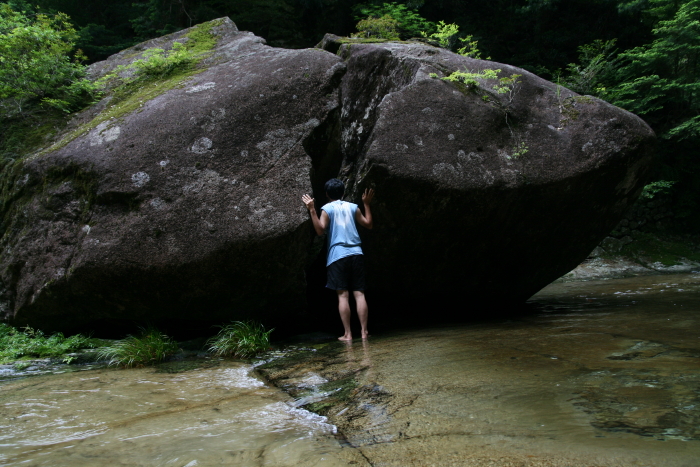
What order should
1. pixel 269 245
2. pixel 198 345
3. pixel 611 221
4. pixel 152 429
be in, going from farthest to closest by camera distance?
pixel 611 221 → pixel 198 345 → pixel 269 245 → pixel 152 429

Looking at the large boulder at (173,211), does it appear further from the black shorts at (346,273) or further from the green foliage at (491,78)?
the green foliage at (491,78)

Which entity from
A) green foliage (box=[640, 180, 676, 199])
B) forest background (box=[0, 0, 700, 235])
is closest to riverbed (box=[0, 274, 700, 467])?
forest background (box=[0, 0, 700, 235])

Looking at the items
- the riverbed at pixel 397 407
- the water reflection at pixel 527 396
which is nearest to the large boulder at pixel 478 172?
the water reflection at pixel 527 396

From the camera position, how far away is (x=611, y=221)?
659 cm

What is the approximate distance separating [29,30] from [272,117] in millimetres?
3845

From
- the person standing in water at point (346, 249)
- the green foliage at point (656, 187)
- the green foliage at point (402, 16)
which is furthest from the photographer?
the green foliage at point (656, 187)

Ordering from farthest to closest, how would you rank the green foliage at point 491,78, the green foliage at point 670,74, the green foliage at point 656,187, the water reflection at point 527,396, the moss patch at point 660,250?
1. the green foliage at point 656,187
2. the moss patch at point 660,250
3. the green foliage at point 670,74
4. the green foliage at point 491,78
5. the water reflection at point 527,396

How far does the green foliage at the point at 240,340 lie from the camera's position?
4.74 meters

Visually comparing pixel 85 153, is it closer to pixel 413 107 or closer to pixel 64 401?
pixel 64 401

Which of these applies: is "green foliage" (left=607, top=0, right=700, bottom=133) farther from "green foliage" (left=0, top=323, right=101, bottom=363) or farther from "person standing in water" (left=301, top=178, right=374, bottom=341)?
"green foliage" (left=0, top=323, right=101, bottom=363)

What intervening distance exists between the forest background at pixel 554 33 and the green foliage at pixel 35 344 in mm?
7331

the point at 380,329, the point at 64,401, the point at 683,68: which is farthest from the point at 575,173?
the point at 683,68

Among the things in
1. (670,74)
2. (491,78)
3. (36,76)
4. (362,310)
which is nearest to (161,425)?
→ (362,310)

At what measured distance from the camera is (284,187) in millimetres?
5062
